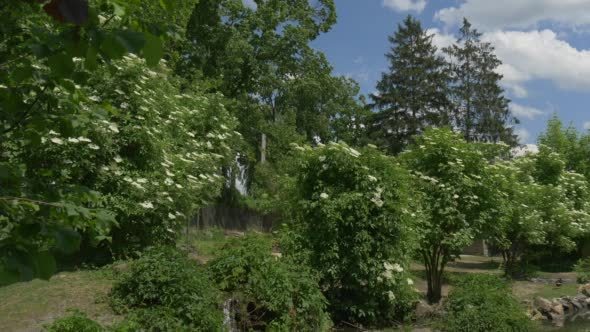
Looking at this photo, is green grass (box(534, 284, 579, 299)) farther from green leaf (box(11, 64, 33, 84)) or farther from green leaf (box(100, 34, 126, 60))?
green leaf (box(100, 34, 126, 60))

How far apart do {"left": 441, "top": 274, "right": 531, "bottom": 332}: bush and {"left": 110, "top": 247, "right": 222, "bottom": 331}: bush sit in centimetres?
533

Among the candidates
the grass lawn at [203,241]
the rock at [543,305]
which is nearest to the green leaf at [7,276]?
the grass lawn at [203,241]

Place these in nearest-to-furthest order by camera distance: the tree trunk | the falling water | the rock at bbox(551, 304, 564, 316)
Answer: the falling water, the rock at bbox(551, 304, 564, 316), the tree trunk

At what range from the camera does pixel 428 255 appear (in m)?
15.7

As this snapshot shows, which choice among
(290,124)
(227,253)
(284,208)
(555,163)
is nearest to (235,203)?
(290,124)

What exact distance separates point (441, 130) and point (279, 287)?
733 centimetres

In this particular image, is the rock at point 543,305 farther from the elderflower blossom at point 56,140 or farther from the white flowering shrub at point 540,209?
the elderflower blossom at point 56,140

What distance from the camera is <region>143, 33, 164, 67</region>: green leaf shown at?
6.82ft

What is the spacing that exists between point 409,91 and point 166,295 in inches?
1508

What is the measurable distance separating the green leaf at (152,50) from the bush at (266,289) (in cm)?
811

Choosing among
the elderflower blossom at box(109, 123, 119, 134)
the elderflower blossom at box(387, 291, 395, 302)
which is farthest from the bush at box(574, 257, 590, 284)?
the elderflower blossom at box(109, 123, 119, 134)

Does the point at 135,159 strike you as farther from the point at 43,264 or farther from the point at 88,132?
the point at 43,264

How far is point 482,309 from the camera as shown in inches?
483

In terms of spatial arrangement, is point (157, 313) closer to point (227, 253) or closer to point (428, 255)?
point (227, 253)
